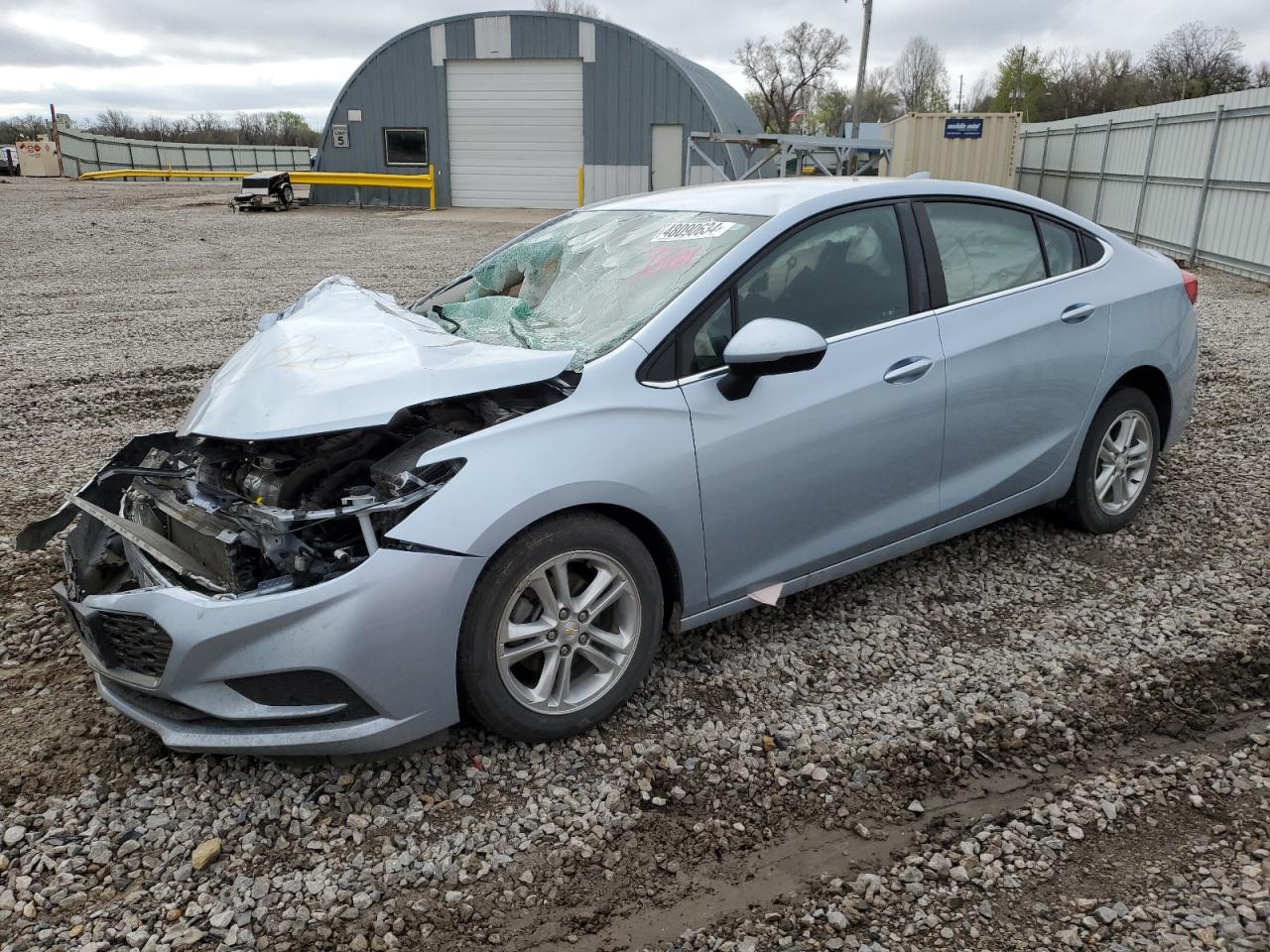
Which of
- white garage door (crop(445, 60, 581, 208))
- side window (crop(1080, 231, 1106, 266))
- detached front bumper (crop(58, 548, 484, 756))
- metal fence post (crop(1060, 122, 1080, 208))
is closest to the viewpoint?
detached front bumper (crop(58, 548, 484, 756))

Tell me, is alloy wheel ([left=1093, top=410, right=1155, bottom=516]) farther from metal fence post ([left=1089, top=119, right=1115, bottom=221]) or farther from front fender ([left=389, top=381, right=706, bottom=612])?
metal fence post ([left=1089, top=119, right=1115, bottom=221])

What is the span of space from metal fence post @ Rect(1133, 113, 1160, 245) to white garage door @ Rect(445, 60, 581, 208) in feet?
53.1

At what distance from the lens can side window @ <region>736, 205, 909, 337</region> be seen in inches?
133

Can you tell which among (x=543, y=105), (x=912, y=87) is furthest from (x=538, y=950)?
(x=912, y=87)

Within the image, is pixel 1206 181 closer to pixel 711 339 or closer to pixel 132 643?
pixel 711 339

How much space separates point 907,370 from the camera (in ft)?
11.6

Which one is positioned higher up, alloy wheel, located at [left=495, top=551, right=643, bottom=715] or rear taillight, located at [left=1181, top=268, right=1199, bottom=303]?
rear taillight, located at [left=1181, top=268, right=1199, bottom=303]

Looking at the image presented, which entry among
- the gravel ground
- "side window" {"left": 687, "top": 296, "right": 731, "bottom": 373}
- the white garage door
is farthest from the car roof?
the white garage door

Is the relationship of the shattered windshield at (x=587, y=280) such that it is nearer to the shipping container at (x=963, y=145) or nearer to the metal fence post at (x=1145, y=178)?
the metal fence post at (x=1145, y=178)

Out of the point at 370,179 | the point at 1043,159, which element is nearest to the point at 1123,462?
the point at 1043,159

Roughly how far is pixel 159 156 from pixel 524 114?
32.1 metres

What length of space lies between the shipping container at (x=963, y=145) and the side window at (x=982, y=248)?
20943 millimetres

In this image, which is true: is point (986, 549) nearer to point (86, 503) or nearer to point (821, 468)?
point (821, 468)

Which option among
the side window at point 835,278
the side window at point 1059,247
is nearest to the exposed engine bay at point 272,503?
the side window at point 835,278
